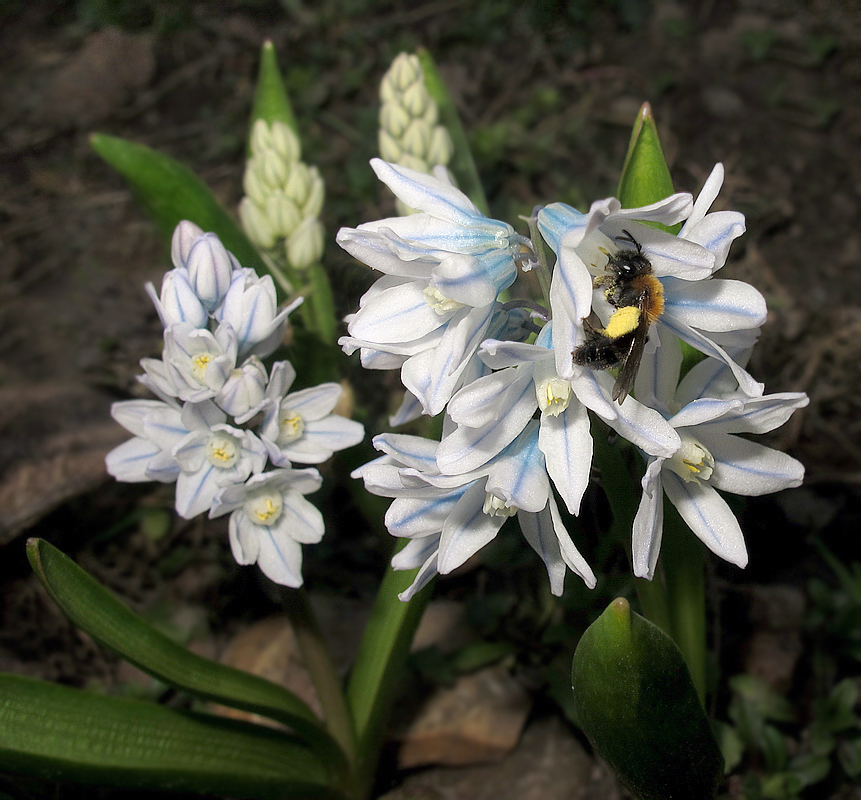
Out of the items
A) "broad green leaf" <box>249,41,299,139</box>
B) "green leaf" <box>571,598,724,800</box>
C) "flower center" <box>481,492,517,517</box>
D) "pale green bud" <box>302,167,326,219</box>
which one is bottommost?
"green leaf" <box>571,598,724,800</box>

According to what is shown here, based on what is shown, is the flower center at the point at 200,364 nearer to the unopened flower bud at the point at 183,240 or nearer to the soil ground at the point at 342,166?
the unopened flower bud at the point at 183,240

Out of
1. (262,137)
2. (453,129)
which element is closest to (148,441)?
(262,137)

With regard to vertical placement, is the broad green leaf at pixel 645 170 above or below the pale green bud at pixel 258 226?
above

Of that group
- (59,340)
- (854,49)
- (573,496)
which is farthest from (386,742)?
(854,49)

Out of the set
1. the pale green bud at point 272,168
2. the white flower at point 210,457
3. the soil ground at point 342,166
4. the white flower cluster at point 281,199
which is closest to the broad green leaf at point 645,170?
the white flower at point 210,457

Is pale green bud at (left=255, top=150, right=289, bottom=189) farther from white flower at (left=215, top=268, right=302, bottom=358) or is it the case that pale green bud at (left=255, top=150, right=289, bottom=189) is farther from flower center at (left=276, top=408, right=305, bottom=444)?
flower center at (left=276, top=408, right=305, bottom=444)

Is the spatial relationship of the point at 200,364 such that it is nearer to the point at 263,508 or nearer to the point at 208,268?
the point at 208,268

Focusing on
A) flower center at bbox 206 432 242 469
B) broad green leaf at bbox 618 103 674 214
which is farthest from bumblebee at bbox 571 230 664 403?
flower center at bbox 206 432 242 469
